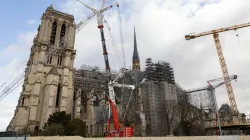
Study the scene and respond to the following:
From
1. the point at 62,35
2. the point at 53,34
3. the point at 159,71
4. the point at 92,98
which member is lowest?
the point at 92,98

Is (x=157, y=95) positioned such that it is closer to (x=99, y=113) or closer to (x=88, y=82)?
(x=99, y=113)

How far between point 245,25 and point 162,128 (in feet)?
118

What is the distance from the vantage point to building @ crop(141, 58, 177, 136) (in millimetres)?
46269

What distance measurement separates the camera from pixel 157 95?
48.8 m

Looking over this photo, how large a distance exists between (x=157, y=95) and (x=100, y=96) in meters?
15.9

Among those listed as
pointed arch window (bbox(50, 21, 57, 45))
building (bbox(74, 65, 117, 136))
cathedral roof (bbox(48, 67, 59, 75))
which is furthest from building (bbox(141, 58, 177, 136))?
pointed arch window (bbox(50, 21, 57, 45))

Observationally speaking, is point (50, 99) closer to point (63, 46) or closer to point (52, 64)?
point (52, 64)

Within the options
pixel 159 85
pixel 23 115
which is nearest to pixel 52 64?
pixel 23 115

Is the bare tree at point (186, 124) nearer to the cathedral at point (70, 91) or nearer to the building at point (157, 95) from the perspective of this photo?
the building at point (157, 95)

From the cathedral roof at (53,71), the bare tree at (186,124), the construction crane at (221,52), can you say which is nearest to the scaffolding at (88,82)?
the cathedral roof at (53,71)

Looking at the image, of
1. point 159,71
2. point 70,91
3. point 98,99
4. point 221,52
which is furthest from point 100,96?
point 221,52

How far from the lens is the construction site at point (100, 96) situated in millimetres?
42678

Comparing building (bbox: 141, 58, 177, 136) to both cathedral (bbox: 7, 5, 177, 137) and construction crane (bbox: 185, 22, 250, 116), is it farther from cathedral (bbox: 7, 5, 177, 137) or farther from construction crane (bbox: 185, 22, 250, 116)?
construction crane (bbox: 185, 22, 250, 116)

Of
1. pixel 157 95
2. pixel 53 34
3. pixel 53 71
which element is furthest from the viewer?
pixel 53 34
